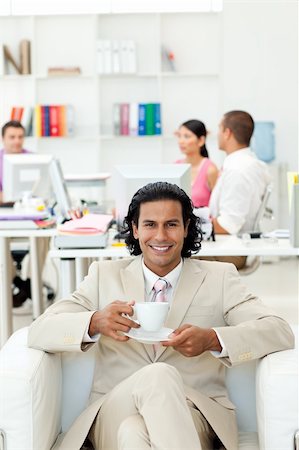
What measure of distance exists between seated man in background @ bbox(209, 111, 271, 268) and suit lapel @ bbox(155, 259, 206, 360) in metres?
1.87

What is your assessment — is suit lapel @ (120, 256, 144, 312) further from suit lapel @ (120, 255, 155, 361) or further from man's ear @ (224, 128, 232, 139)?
man's ear @ (224, 128, 232, 139)

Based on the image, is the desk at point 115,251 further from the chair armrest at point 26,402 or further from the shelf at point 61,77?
the shelf at point 61,77

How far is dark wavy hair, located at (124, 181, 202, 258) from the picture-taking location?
250 cm

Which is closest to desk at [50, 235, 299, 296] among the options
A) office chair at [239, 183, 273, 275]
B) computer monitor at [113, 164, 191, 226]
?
computer monitor at [113, 164, 191, 226]

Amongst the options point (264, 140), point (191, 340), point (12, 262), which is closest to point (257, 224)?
point (12, 262)

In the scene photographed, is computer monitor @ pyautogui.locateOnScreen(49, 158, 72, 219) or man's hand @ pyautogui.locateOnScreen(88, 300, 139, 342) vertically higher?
computer monitor @ pyautogui.locateOnScreen(49, 158, 72, 219)

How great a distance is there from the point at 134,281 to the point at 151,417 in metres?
0.56

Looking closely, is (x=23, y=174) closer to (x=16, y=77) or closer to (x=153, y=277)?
(x=153, y=277)

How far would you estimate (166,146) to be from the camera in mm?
8242

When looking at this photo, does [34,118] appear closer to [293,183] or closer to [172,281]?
[293,183]

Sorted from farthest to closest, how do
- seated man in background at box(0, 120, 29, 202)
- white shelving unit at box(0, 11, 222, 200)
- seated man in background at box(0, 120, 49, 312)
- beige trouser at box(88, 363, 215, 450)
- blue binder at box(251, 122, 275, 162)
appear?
white shelving unit at box(0, 11, 222, 200) < blue binder at box(251, 122, 275, 162) < seated man in background at box(0, 120, 29, 202) < seated man in background at box(0, 120, 49, 312) < beige trouser at box(88, 363, 215, 450)

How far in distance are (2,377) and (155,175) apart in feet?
6.14

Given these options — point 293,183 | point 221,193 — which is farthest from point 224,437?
point 221,193

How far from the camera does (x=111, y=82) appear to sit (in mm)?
8203
